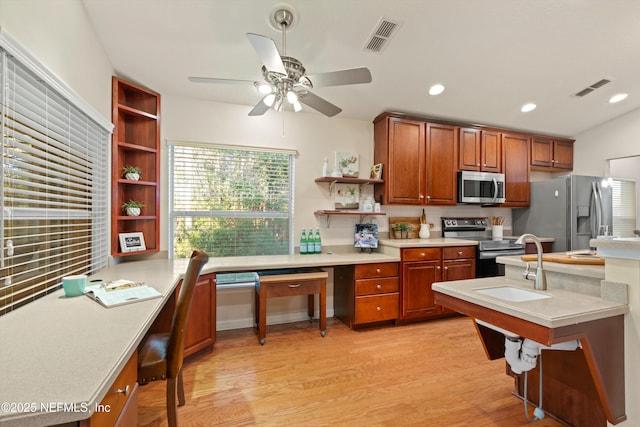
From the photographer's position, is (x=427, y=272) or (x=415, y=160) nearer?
(x=427, y=272)

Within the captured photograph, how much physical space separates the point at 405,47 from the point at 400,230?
7.08 ft

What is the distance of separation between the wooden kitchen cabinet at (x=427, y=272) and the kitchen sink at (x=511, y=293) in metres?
1.58

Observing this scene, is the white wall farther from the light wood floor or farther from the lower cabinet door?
the lower cabinet door

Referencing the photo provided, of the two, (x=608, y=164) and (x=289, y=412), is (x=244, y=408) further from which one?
(x=608, y=164)

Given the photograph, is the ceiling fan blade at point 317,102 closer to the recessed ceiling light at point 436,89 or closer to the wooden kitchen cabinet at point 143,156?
the recessed ceiling light at point 436,89

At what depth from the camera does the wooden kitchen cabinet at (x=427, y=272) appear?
3.41 metres

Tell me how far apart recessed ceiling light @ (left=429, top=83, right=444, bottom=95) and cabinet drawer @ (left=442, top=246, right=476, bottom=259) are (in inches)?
71.0

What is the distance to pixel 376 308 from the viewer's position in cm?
330

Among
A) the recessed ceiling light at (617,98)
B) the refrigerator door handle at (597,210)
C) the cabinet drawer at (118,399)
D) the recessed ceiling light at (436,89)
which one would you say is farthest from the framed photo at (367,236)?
the recessed ceiling light at (617,98)

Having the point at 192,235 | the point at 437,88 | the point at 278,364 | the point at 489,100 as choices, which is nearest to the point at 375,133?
the point at 437,88

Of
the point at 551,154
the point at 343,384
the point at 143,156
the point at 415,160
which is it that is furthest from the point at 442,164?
the point at 143,156

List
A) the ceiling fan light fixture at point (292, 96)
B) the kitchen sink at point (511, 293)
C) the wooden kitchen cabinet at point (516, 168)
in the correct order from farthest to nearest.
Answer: the wooden kitchen cabinet at point (516, 168), the ceiling fan light fixture at point (292, 96), the kitchen sink at point (511, 293)

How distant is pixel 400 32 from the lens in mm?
2393

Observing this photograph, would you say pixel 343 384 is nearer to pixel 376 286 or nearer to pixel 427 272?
pixel 376 286
